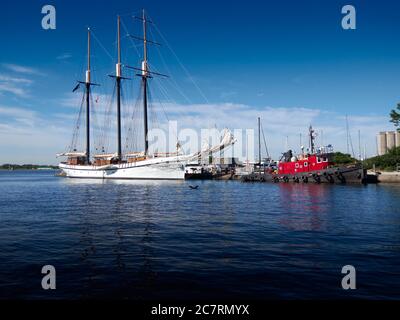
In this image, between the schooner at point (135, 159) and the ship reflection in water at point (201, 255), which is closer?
the ship reflection in water at point (201, 255)

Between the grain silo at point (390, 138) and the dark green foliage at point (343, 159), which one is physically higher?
the grain silo at point (390, 138)

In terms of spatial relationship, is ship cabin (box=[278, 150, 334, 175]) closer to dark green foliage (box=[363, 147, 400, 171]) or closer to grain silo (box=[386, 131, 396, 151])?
dark green foliage (box=[363, 147, 400, 171])

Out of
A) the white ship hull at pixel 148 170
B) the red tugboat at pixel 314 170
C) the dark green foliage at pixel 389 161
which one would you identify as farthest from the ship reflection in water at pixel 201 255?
the white ship hull at pixel 148 170

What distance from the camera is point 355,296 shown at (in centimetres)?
1036

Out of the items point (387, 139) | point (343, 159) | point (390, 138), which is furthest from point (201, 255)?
point (387, 139)

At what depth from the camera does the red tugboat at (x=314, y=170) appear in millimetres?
67625

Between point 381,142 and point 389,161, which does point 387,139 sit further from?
point 389,161

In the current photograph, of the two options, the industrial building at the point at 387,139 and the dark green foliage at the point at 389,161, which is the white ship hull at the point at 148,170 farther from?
the industrial building at the point at 387,139

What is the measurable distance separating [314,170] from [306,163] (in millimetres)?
Result: 3176

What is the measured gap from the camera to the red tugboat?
6762 centimetres

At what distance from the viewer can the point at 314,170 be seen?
71562 mm

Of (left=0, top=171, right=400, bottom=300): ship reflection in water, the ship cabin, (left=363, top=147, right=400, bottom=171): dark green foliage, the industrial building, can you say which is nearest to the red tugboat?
the ship cabin
